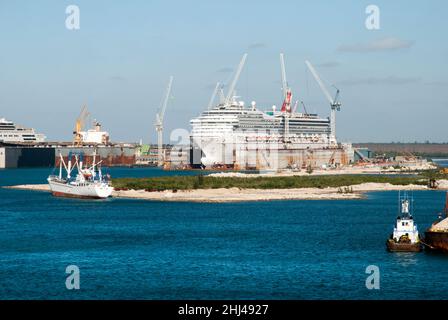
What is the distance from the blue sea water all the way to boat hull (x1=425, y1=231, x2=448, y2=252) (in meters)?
1.00

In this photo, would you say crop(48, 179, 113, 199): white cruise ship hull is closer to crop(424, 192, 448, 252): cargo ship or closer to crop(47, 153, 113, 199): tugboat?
crop(47, 153, 113, 199): tugboat

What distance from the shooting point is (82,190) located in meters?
102

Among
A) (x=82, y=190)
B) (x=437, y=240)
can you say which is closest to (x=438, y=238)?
(x=437, y=240)

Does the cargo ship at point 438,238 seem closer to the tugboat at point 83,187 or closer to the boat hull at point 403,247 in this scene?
the boat hull at point 403,247

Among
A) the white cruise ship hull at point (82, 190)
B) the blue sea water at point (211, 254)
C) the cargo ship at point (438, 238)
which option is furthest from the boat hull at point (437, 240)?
the white cruise ship hull at point (82, 190)

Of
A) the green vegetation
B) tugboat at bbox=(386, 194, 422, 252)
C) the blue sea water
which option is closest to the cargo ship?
tugboat at bbox=(386, 194, 422, 252)

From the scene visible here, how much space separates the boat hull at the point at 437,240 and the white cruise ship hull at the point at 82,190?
176ft

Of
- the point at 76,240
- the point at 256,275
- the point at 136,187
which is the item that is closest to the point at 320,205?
the point at 136,187

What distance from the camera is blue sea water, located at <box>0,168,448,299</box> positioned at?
136ft

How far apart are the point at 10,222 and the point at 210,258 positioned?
2870 centimetres

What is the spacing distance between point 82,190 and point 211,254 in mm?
51275

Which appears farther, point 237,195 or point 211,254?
point 237,195

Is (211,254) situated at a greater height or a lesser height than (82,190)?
lesser

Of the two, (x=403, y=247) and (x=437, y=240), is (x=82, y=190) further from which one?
(x=437, y=240)
